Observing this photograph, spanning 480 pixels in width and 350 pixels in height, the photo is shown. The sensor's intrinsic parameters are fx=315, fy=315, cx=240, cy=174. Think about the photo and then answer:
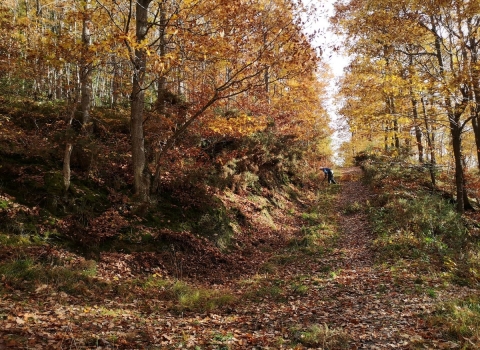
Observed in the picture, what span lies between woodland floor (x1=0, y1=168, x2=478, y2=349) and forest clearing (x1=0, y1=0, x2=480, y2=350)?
0.04 meters

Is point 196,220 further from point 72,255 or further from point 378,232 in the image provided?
point 378,232

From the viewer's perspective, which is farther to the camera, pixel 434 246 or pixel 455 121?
pixel 455 121

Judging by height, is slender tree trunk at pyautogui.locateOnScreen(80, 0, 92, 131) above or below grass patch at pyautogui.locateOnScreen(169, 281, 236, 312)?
above

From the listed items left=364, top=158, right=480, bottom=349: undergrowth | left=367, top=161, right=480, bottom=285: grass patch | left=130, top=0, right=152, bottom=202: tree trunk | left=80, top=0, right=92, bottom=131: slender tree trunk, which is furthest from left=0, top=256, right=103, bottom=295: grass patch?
left=367, top=161, right=480, bottom=285: grass patch

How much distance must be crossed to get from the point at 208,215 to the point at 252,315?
4721 millimetres

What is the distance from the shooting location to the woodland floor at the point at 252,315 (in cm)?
464

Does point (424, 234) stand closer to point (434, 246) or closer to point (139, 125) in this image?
point (434, 246)

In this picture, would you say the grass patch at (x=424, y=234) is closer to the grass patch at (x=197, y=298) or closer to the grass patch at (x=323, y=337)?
the grass patch at (x=323, y=337)

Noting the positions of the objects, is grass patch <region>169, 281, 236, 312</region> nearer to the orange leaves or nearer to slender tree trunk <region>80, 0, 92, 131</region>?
the orange leaves

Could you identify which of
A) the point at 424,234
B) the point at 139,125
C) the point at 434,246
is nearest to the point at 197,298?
the point at 139,125

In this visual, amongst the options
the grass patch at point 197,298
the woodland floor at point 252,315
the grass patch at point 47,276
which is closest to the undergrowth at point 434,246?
the woodland floor at point 252,315

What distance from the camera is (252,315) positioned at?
6359 mm

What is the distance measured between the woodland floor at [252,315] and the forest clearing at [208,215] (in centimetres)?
4

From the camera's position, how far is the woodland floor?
15.2ft
